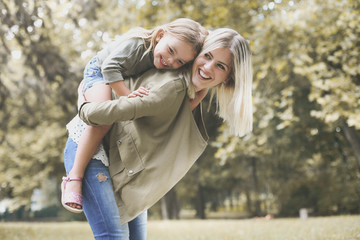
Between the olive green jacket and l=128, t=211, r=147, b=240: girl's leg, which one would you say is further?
l=128, t=211, r=147, b=240: girl's leg

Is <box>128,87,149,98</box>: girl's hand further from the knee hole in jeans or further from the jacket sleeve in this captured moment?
the knee hole in jeans

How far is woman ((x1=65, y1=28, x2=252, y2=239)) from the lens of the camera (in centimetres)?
164

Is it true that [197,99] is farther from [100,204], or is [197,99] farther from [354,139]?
[354,139]

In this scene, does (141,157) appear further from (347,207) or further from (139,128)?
(347,207)

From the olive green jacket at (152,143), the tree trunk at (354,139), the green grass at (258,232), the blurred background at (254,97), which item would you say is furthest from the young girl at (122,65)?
the tree trunk at (354,139)

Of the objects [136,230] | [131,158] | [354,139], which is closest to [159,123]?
[131,158]

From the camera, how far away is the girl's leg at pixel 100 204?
→ 1676mm

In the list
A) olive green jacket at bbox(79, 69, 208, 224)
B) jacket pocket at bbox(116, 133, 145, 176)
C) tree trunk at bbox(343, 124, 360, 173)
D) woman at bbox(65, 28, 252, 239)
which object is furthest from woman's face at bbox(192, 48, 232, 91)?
tree trunk at bbox(343, 124, 360, 173)

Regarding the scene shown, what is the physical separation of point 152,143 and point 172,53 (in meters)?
0.50

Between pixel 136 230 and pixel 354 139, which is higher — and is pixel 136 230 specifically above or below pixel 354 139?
below

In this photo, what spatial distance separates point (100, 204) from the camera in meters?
1.70

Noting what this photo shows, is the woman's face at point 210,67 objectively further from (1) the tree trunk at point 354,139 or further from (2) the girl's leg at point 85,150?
(1) the tree trunk at point 354,139

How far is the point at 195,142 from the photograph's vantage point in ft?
6.07

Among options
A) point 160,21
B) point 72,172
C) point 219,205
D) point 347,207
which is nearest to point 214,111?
point 72,172
